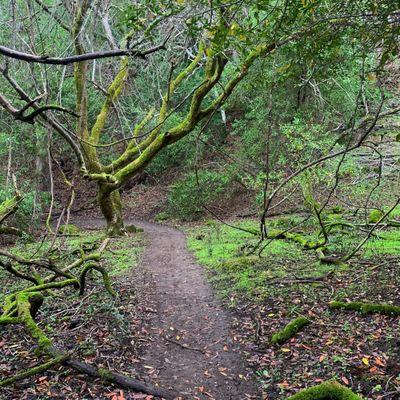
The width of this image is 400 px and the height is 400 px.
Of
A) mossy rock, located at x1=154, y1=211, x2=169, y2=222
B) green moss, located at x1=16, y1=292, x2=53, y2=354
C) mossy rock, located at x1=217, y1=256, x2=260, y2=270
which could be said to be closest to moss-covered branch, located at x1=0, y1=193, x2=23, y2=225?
green moss, located at x1=16, y1=292, x2=53, y2=354

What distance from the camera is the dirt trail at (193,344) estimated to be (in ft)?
15.3

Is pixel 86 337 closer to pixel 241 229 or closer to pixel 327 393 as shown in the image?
pixel 327 393

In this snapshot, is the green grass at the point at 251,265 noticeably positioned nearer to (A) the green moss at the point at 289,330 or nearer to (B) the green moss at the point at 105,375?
(A) the green moss at the point at 289,330

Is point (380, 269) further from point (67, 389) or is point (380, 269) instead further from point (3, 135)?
point (3, 135)

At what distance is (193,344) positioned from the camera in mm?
5648

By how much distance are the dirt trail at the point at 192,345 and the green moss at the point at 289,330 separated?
0.52 metres

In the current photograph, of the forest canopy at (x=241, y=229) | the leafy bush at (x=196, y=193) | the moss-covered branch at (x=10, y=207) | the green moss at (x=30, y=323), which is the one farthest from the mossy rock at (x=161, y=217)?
the green moss at (x=30, y=323)

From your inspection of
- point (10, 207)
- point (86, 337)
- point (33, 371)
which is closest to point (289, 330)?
point (86, 337)

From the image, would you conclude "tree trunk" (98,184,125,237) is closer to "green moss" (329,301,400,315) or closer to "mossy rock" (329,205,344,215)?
"mossy rock" (329,205,344,215)

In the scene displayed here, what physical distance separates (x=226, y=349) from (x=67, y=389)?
6.88 feet

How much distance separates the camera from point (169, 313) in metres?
6.70

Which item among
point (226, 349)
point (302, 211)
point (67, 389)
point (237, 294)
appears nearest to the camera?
point (67, 389)

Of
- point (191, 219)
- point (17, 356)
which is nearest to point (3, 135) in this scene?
point (191, 219)

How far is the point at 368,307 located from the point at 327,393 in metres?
2.10
